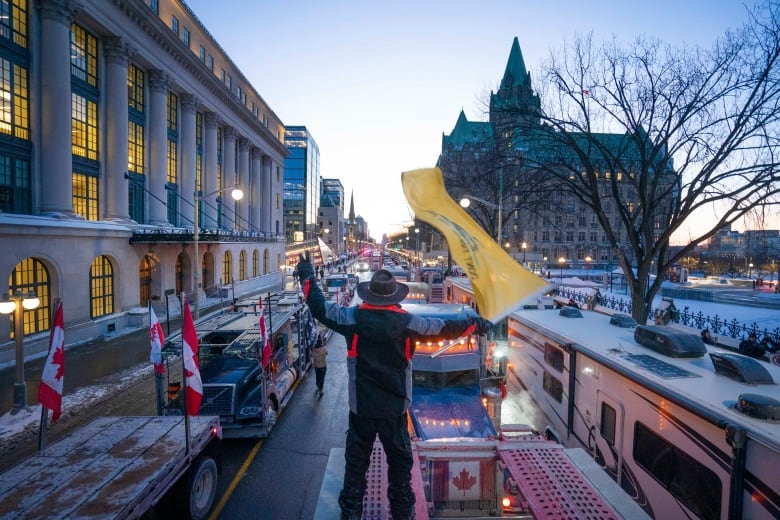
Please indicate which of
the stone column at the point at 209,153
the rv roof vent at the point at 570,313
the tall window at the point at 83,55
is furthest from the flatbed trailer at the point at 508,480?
the stone column at the point at 209,153

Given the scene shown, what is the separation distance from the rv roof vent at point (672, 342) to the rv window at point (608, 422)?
125 cm

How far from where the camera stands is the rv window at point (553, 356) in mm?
8475

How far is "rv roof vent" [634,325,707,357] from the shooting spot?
6336 millimetres

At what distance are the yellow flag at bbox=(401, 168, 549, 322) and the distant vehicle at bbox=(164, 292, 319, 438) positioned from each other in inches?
264

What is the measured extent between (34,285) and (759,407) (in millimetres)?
24016

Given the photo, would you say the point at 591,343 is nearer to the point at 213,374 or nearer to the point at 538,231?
the point at 213,374

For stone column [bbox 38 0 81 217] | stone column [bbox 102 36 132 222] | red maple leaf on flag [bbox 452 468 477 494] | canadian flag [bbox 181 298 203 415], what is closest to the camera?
red maple leaf on flag [bbox 452 468 477 494]

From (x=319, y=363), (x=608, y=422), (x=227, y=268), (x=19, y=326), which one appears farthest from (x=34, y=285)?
(x=608, y=422)

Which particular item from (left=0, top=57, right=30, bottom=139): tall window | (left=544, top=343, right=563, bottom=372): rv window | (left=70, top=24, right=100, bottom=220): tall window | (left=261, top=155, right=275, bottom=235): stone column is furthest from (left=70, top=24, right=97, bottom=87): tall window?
(left=261, top=155, right=275, bottom=235): stone column

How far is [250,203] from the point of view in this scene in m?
52.5

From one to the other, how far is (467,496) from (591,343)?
3.81 m

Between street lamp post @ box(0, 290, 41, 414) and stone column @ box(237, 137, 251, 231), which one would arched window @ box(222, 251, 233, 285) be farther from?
street lamp post @ box(0, 290, 41, 414)

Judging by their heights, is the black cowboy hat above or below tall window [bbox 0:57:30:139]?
below

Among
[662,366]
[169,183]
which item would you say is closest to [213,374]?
[662,366]
